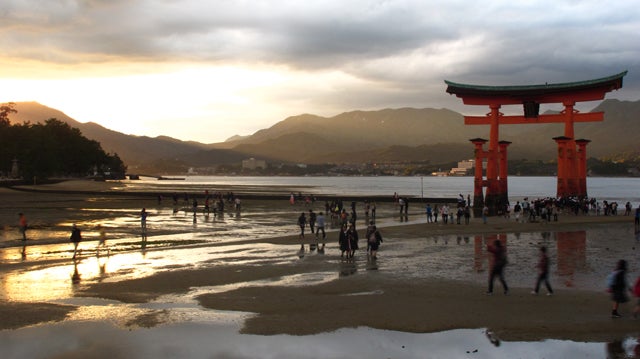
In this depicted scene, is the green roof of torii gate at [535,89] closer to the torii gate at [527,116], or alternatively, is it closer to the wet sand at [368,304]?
the torii gate at [527,116]

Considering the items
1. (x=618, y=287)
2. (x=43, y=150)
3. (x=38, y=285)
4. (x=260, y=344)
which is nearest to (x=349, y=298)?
(x=260, y=344)

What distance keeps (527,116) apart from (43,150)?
8257cm

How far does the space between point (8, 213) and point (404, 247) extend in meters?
33.8

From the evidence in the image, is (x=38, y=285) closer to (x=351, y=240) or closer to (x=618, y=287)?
(x=351, y=240)

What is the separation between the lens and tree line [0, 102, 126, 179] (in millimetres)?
96625

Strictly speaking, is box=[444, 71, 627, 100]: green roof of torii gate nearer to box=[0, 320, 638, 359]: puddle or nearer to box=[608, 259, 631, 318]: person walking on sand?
box=[608, 259, 631, 318]: person walking on sand

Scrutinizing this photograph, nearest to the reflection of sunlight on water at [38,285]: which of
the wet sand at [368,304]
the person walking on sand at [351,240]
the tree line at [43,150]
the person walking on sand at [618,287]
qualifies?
the wet sand at [368,304]

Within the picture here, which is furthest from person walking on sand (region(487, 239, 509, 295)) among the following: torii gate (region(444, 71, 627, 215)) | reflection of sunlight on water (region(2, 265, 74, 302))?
torii gate (region(444, 71, 627, 215))

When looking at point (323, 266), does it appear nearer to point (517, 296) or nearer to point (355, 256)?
point (355, 256)

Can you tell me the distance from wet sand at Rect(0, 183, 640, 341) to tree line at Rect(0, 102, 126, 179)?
278 feet

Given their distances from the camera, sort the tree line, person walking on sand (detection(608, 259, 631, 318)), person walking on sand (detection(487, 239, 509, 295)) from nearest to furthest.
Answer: person walking on sand (detection(608, 259, 631, 318)) < person walking on sand (detection(487, 239, 509, 295)) < the tree line

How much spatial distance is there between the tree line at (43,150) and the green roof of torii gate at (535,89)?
74.6m

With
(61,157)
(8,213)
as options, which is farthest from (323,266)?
(61,157)

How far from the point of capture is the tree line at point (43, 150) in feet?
317
